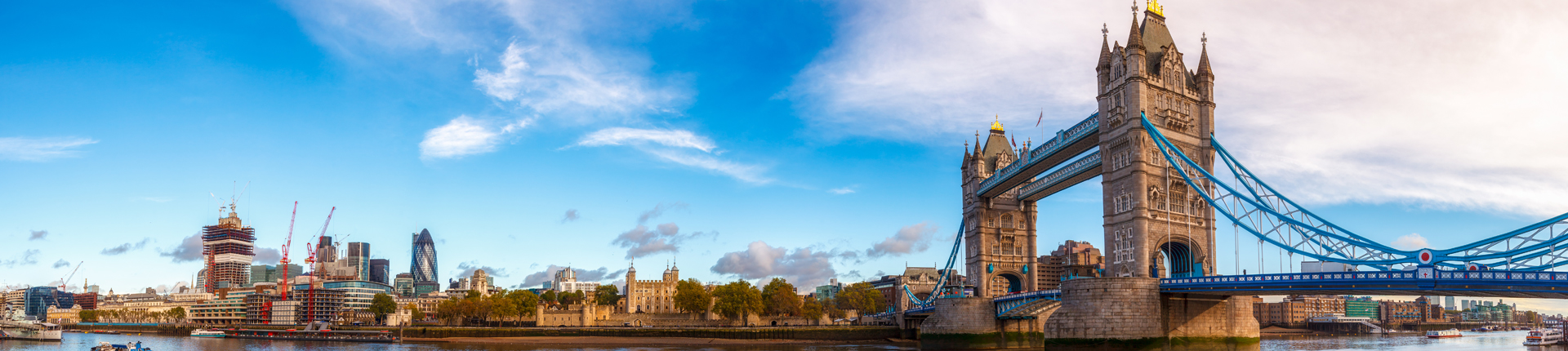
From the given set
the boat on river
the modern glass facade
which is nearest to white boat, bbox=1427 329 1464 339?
the boat on river

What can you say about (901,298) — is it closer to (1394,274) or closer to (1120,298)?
(1120,298)

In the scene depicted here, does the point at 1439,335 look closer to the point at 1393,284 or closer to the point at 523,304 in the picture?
Answer: the point at 1393,284

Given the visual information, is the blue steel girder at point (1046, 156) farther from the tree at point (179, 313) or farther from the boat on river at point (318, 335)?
the tree at point (179, 313)

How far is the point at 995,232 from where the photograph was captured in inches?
3287

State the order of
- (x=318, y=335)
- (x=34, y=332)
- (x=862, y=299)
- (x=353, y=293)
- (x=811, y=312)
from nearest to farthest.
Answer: (x=34, y=332), (x=318, y=335), (x=811, y=312), (x=862, y=299), (x=353, y=293)

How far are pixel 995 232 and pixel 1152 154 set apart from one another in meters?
24.3

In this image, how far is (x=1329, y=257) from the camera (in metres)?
49.2

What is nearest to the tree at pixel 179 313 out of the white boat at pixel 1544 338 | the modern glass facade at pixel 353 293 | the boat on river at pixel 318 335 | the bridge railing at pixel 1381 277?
the modern glass facade at pixel 353 293

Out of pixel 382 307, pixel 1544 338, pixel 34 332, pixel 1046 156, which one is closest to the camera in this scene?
pixel 1046 156

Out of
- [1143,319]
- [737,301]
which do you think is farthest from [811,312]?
[1143,319]

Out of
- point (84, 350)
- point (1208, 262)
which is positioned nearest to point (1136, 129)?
point (1208, 262)

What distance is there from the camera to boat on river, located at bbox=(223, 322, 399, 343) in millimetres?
99500

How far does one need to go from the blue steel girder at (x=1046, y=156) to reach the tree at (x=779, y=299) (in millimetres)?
43454

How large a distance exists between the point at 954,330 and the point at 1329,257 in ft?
93.0
